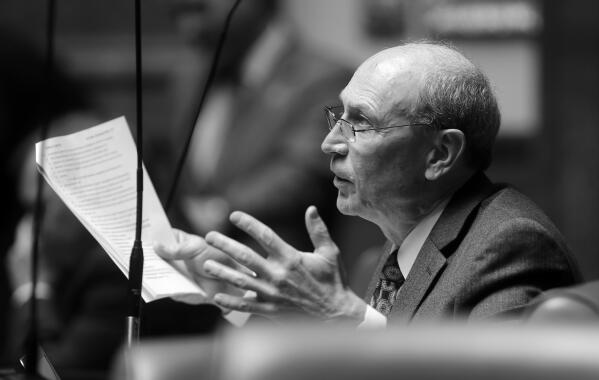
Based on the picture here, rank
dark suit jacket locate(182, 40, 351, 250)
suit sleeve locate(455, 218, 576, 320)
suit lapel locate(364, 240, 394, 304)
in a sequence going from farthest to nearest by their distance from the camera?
dark suit jacket locate(182, 40, 351, 250) < suit lapel locate(364, 240, 394, 304) < suit sleeve locate(455, 218, 576, 320)

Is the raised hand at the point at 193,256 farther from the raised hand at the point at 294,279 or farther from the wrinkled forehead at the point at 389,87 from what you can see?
the wrinkled forehead at the point at 389,87

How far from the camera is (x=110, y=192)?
2.36 m

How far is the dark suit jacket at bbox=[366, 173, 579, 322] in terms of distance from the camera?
2098mm

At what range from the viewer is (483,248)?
214 cm

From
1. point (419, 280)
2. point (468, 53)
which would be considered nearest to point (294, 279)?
point (419, 280)

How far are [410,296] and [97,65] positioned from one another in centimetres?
451

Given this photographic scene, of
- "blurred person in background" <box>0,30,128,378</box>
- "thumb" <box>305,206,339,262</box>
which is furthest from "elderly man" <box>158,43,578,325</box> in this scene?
"blurred person in background" <box>0,30,128,378</box>

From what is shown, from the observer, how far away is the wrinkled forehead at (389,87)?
2291 millimetres

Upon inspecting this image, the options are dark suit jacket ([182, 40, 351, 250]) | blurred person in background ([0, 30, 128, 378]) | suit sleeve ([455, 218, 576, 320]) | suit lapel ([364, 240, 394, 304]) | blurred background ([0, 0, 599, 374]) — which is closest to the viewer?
suit sleeve ([455, 218, 576, 320])

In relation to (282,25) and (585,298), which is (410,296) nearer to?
(585,298)

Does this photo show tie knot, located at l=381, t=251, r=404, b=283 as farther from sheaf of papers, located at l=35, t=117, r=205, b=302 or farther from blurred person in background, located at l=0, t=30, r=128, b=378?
blurred person in background, located at l=0, t=30, r=128, b=378

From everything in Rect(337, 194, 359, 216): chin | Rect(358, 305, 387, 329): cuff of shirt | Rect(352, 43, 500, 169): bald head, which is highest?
Rect(352, 43, 500, 169): bald head

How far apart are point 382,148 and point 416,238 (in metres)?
0.22

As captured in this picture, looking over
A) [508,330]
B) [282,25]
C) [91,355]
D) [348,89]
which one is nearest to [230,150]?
[282,25]
